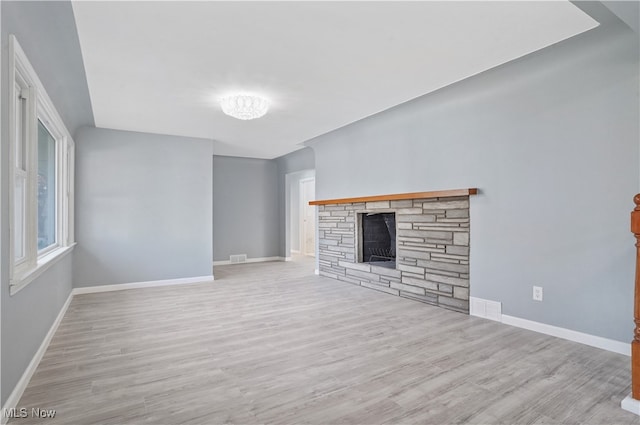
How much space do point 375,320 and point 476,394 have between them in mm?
1467

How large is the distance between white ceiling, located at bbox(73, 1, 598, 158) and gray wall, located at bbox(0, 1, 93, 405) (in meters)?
0.12

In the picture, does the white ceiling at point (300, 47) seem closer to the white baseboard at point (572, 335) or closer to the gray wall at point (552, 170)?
the gray wall at point (552, 170)

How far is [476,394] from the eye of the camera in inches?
78.0

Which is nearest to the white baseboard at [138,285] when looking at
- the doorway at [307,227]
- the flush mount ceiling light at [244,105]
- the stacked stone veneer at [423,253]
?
the stacked stone veneer at [423,253]

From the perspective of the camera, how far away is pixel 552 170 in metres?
2.96

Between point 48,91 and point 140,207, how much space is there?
2.42 meters

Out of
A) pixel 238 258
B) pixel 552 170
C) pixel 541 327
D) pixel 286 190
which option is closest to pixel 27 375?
pixel 541 327

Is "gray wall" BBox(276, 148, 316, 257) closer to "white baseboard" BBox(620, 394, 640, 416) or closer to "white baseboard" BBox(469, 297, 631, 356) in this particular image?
"white baseboard" BBox(469, 297, 631, 356)

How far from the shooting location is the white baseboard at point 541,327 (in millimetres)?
2584

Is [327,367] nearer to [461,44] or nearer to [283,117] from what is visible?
[461,44]

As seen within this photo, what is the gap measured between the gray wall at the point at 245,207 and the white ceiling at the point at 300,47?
351 centimetres

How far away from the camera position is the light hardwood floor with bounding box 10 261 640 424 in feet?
5.98

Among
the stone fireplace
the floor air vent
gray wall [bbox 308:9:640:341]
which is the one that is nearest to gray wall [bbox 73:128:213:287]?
the floor air vent

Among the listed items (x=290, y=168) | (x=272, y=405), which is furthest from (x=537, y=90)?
(x=290, y=168)
